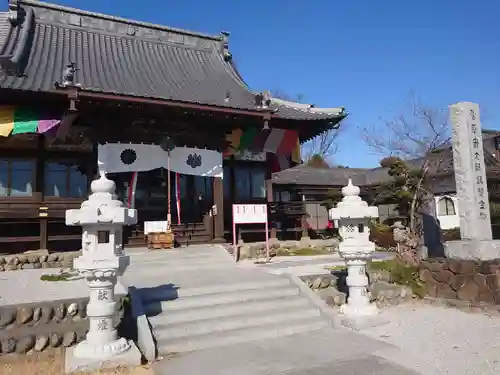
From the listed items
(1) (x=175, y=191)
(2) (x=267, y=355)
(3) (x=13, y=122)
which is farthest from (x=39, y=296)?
(1) (x=175, y=191)

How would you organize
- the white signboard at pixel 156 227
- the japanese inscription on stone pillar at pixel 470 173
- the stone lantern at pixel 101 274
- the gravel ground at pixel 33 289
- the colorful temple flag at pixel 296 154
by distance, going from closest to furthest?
the stone lantern at pixel 101 274 → the gravel ground at pixel 33 289 → the japanese inscription on stone pillar at pixel 470 173 → the white signboard at pixel 156 227 → the colorful temple flag at pixel 296 154

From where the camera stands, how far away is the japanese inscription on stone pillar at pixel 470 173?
8562 mm

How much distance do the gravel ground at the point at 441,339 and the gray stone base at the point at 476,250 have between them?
1315 mm

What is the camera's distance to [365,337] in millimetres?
6055

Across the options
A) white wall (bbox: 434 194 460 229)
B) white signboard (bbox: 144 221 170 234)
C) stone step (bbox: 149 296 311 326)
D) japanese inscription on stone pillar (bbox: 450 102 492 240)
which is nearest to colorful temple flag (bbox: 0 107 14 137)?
white signboard (bbox: 144 221 170 234)

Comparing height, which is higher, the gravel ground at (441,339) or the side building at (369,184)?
the side building at (369,184)

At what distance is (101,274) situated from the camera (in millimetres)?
5121

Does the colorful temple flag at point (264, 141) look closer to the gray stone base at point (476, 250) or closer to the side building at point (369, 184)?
the side building at point (369, 184)

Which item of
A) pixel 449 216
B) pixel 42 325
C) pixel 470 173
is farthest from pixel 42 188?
pixel 449 216

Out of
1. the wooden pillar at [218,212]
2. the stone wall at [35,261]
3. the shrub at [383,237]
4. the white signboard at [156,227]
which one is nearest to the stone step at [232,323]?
the stone wall at [35,261]

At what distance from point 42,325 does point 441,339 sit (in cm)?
614

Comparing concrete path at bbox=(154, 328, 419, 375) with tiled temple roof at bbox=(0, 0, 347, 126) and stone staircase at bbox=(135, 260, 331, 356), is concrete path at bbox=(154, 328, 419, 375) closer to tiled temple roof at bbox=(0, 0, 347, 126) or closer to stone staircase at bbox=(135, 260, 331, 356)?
stone staircase at bbox=(135, 260, 331, 356)

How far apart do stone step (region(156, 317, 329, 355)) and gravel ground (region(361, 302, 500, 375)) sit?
955mm

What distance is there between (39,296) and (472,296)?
27.3 ft
